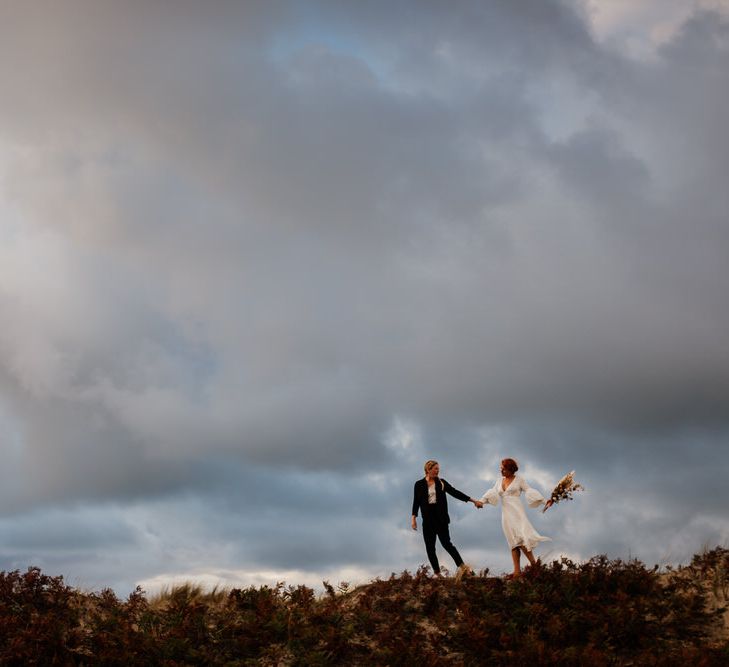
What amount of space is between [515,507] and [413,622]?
11.0 feet

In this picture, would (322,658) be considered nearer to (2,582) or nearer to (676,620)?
(676,620)

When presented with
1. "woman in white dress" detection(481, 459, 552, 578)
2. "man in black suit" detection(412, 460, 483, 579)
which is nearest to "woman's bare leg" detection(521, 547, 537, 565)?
"woman in white dress" detection(481, 459, 552, 578)

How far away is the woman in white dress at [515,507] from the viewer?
1819 cm

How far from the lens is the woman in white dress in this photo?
716 inches

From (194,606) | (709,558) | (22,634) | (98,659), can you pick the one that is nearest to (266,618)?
(194,606)

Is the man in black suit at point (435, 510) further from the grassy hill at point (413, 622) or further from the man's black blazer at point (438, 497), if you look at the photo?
the grassy hill at point (413, 622)

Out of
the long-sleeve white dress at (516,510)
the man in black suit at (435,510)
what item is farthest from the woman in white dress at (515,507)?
the man in black suit at (435,510)

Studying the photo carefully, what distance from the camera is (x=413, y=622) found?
55.8 ft

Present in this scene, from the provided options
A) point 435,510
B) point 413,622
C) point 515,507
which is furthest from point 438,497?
point 413,622

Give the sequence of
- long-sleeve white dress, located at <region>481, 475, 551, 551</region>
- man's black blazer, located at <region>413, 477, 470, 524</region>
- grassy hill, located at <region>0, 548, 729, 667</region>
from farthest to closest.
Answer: man's black blazer, located at <region>413, 477, 470, 524</region> → long-sleeve white dress, located at <region>481, 475, 551, 551</region> → grassy hill, located at <region>0, 548, 729, 667</region>

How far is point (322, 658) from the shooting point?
51.2 feet

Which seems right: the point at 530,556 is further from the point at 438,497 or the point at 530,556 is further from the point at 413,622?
the point at 413,622

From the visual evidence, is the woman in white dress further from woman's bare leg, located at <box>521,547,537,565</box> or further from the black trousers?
the black trousers

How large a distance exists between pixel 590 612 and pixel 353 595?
521 centimetres
